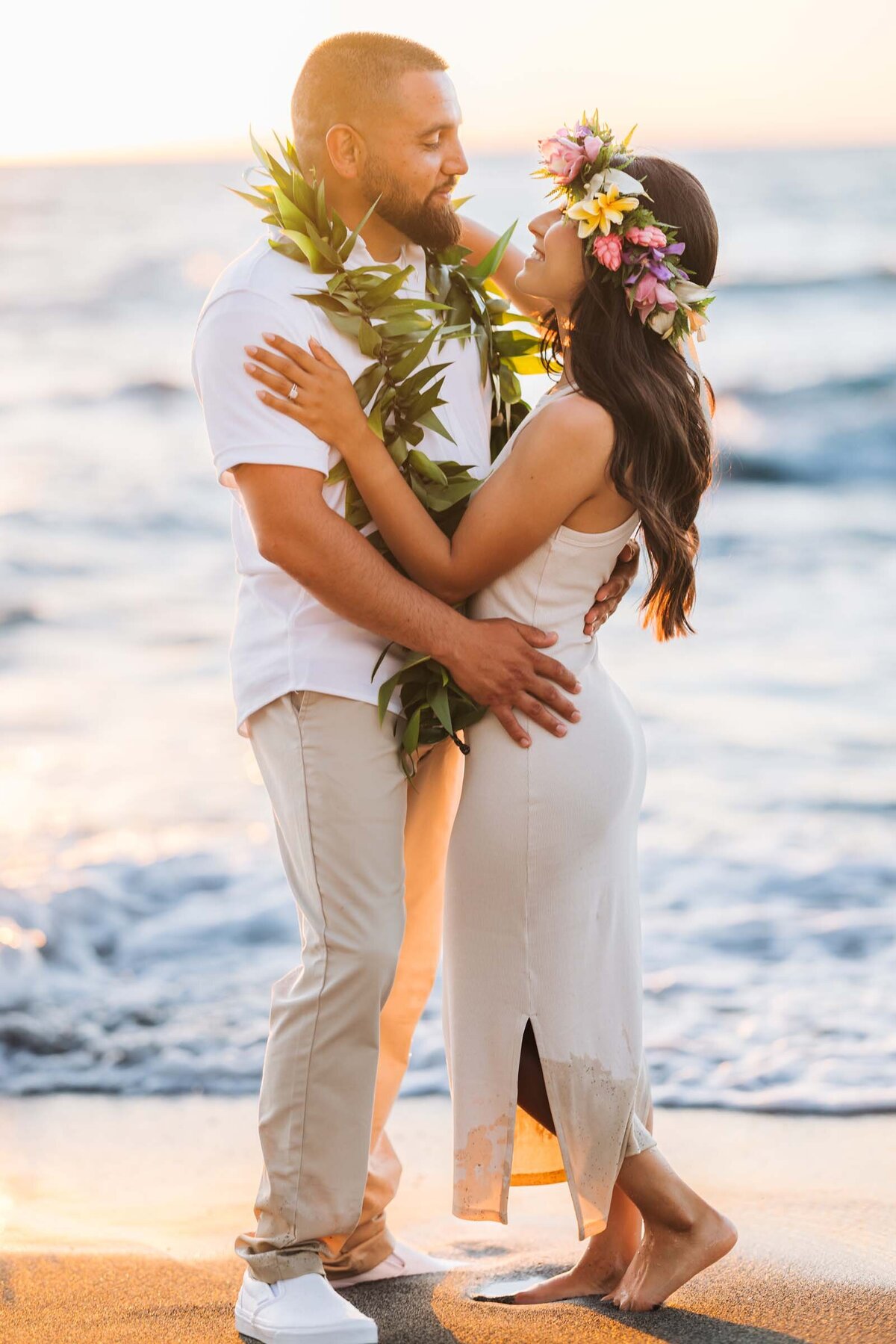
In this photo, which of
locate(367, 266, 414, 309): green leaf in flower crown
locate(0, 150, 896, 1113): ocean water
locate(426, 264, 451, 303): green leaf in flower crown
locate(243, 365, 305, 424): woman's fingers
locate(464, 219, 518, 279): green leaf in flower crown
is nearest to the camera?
locate(243, 365, 305, 424): woman's fingers

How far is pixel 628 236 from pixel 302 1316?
2146mm

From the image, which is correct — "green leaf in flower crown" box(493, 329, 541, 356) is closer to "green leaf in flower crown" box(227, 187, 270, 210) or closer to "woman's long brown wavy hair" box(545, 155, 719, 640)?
"woman's long brown wavy hair" box(545, 155, 719, 640)

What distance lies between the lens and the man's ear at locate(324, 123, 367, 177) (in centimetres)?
299

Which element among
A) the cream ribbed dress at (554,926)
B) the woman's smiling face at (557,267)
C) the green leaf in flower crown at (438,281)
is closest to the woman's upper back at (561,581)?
the cream ribbed dress at (554,926)

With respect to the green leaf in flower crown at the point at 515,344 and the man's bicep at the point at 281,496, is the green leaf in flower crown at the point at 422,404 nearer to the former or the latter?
the man's bicep at the point at 281,496

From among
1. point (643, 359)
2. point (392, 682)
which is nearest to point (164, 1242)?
point (392, 682)

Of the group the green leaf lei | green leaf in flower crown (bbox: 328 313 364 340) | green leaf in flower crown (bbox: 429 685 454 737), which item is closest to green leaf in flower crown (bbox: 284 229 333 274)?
the green leaf lei

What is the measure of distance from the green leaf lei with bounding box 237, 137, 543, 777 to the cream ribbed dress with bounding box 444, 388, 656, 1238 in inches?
5.1

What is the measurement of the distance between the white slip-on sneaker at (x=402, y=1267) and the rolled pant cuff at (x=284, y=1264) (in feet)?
0.97

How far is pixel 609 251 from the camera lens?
2.76 m

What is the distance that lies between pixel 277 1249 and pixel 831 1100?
2.01 meters

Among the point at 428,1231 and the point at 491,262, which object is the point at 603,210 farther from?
the point at 428,1231

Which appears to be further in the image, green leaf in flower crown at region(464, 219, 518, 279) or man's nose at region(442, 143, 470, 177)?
green leaf in flower crown at region(464, 219, 518, 279)

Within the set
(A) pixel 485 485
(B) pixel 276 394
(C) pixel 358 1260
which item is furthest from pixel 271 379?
(C) pixel 358 1260
